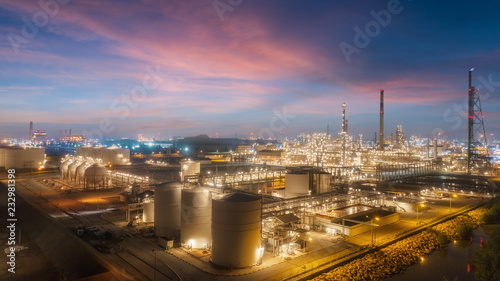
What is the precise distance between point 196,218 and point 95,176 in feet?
71.3

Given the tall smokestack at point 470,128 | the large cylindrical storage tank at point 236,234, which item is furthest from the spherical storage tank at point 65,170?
the tall smokestack at point 470,128

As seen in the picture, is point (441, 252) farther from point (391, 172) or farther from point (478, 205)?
point (391, 172)

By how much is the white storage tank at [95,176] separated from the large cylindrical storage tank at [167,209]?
1822cm

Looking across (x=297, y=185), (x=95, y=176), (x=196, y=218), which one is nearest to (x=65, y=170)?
(x=95, y=176)

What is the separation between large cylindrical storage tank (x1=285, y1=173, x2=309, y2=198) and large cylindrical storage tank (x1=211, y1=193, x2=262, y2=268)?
11.9 m

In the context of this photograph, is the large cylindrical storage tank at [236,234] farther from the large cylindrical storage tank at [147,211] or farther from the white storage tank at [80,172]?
the white storage tank at [80,172]

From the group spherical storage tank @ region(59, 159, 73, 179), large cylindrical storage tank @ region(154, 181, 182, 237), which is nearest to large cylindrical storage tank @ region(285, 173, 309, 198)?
large cylindrical storage tank @ region(154, 181, 182, 237)

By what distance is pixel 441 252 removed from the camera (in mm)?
18312

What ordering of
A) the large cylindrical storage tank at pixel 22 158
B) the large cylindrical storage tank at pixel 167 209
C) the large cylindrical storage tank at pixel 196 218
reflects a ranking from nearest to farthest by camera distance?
1. the large cylindrical storage tank at pixel 196 218
2. the large cylindrical storage tank at pixel 167 209
3. the large cylindrical storage tank at pixel 22 158

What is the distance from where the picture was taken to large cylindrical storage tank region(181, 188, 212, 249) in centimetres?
1478

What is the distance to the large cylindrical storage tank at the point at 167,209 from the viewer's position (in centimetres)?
1659

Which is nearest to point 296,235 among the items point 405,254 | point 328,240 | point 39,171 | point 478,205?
point 328,240

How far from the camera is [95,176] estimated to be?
31750mm

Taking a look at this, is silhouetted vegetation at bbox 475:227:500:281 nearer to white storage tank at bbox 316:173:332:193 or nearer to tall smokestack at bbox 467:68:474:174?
white storage tank at bbox 316:173:332:193
